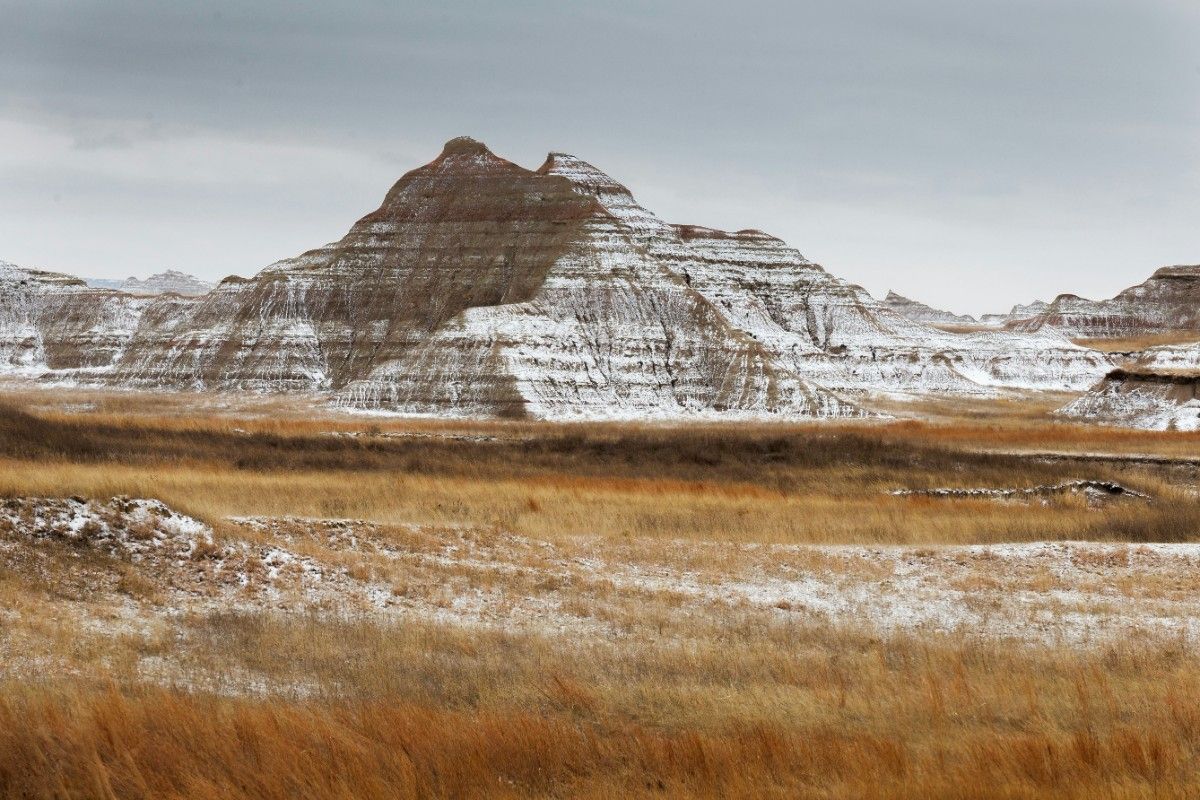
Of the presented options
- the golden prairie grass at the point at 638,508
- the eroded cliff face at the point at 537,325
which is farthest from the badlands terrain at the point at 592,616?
the eroded cliff face at the point at 537,325

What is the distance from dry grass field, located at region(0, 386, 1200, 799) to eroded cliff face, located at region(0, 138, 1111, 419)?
162 ft

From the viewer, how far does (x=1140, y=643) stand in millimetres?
11977

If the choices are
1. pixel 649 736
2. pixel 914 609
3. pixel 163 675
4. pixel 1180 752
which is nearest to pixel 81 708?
pixel 163 675

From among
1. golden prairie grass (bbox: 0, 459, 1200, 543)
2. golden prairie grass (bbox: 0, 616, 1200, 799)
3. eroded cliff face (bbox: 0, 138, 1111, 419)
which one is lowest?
golden prairie grass (bbox: 0, 459, 1200, 543)

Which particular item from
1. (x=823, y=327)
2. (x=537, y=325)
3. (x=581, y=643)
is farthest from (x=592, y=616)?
(x=823, y=327)

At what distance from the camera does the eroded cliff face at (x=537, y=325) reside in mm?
77125

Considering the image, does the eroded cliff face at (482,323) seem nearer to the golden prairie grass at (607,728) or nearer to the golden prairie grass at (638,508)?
the golden prairie grass at (638,508)

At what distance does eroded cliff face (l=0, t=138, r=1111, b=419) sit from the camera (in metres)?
77.1

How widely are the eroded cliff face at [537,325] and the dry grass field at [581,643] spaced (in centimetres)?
4928

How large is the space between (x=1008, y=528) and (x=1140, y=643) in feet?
33.9

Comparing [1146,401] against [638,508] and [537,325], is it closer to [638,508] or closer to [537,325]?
[537,325]

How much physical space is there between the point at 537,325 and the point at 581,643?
68.9m

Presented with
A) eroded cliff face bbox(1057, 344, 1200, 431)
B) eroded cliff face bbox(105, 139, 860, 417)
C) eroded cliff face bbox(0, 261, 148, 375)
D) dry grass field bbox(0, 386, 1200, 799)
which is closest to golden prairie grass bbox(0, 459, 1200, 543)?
dry grass field bbox(0, 386, 1200, 799)

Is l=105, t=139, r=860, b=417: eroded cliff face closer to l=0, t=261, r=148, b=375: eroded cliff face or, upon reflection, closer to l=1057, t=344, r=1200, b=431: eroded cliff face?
l=1057, t=344, r=1200, b=431: eroded cliff face
